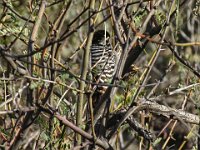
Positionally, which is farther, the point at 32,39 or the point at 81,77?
the point at 81,77

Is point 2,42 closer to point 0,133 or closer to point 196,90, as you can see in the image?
point 0,133

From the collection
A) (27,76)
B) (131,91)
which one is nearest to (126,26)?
(131,91)

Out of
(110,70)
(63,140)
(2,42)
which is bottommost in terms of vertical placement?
(63,140)

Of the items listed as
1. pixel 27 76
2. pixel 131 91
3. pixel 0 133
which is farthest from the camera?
pixel 131 91

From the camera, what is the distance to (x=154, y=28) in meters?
3.66

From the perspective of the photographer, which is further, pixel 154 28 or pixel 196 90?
pixel 196 90

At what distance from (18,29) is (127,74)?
2.51 ft

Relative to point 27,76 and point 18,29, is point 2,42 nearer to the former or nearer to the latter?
point 18,29

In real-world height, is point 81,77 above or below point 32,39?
below

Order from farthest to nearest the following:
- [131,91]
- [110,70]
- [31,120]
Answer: [110,70]
[131,91]
[31,120]

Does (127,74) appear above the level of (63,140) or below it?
above

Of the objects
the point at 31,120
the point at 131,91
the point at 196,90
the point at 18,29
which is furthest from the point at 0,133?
the point at 196,90

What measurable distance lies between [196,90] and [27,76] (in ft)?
4.84

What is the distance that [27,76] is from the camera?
3.00 m
